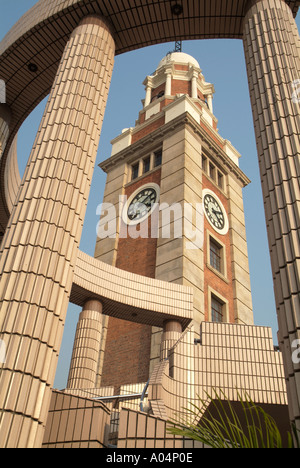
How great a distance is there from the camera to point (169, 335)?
19812 millimetres

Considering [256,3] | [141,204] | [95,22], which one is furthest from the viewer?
[141,204]

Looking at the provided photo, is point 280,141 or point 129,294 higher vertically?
point 129,294

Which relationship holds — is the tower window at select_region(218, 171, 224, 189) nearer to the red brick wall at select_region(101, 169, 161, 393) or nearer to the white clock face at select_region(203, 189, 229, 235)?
the white clock face at select_region(203, 189, 229, 235)

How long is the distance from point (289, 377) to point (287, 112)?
5.84 meters

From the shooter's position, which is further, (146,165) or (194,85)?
(194,85)

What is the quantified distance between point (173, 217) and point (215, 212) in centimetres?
525

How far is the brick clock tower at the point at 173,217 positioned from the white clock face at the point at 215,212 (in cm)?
8

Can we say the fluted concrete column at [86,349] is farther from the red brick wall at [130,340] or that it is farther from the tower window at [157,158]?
the tower window at [157,158]

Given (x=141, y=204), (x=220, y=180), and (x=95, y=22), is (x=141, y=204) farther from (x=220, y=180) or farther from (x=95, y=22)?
(x=95, y=22)

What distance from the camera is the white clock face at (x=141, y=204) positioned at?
1212 inches

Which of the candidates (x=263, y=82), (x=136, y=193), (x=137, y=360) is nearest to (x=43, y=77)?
(x=263, y=82)

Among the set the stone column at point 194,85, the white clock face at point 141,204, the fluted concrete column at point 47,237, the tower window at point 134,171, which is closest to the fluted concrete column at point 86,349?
the fluted concrete column at point 47,237

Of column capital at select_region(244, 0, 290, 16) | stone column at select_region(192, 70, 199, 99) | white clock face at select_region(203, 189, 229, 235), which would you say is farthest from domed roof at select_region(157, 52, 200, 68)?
column capital at select_region(244, 0, 290, 16)

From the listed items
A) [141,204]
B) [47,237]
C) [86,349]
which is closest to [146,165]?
[141,204]
